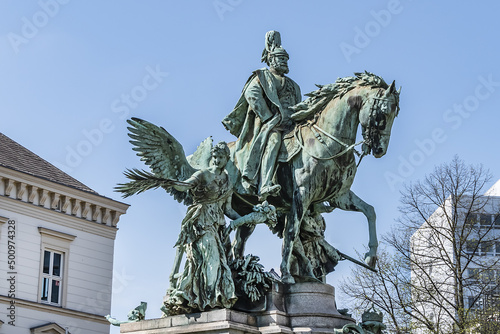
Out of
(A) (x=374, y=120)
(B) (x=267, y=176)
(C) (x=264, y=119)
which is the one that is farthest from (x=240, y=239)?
(A) (x=374, y=120)

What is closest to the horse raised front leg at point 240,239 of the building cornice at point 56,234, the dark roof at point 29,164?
the dark roof at point 29,164

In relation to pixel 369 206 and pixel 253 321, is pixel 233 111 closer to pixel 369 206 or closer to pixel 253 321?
pixel 369 206

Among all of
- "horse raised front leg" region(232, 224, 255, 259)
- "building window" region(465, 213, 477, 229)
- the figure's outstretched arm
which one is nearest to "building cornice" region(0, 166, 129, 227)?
"building window" region(465, 213, 477, 229)

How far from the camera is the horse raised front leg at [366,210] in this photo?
42.7ft

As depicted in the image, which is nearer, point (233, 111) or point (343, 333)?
point (343, 333)

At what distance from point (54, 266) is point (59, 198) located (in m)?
2.55

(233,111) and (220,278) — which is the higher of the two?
(233,111)

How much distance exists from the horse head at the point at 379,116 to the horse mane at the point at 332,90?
0.77 ft

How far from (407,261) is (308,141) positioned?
48.2 feet

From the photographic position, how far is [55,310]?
3344cm

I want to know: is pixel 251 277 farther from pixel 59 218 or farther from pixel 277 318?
pixel 59 218

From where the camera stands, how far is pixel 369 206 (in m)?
13.2

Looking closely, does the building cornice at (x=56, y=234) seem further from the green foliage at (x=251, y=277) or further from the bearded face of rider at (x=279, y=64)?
the green foliage at (x=251, y=277)

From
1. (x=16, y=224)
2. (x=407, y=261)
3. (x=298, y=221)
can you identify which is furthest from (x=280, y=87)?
(x=16, y=224)
